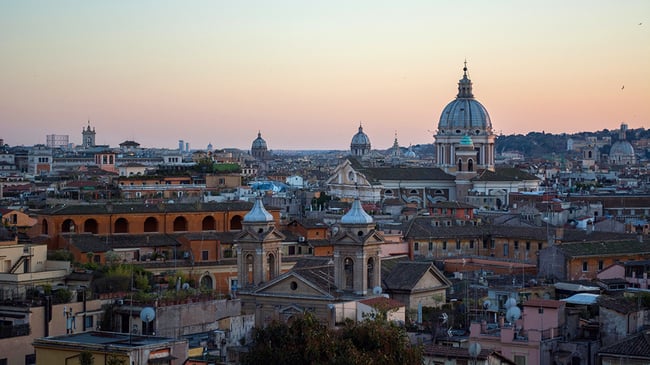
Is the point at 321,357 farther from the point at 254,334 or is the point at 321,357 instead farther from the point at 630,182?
the point at 630,182

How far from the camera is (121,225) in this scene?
4388 centimetres

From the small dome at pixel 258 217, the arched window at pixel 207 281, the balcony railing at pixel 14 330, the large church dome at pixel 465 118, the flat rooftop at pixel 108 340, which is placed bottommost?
the arched window at pixel 207 281

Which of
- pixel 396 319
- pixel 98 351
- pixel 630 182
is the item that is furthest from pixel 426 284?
pixel 630 182

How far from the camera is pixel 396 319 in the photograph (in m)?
25.9

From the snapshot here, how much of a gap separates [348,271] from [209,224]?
1772 cm

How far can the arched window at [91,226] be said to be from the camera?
1683 inches

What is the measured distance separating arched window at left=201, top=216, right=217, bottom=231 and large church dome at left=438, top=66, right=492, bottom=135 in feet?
136

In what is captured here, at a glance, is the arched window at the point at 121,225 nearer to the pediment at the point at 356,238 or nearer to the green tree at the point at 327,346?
the pediment at the point at 356,238

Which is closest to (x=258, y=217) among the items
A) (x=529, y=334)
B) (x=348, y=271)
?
(x=348, y=271)

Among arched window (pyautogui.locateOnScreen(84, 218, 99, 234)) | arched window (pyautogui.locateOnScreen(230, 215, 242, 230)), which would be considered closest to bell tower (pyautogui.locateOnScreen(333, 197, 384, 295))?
arched window (pyautogui.locateOnScreen(84, 218, 99, 234))

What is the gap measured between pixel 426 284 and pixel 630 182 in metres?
74.1

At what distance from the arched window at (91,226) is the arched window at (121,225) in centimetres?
80

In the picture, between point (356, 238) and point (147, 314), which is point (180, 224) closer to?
point (356, 238)

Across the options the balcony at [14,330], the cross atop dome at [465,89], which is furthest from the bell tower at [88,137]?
the balcony at [14,330]
